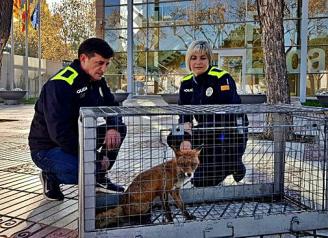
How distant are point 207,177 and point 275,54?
15.9 ft

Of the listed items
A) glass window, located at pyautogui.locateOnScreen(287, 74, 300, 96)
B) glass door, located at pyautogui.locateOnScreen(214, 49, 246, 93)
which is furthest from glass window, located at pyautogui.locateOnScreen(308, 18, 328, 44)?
glass door, located at pyautogui.locateOnScreen(214, 49, 246, 93)

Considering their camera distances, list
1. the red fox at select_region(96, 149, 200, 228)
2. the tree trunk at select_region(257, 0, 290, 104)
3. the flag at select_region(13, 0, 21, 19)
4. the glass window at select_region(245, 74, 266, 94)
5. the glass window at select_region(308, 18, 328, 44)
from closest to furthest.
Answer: the red fox at select_region(96, 149, 200, 228), the tree trunk at select_region(257, 0, 290, 104), the glass window at select_region(308, 18, 328, 44), the glass window at select_region(245, 74, 266, 94), the flag at select_region(13, 0, 21, 19)

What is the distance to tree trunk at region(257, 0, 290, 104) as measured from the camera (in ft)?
24.7

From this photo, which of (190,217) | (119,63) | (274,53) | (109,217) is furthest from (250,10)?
(109,217)

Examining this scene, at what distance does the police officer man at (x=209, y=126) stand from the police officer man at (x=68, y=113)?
0.58 meters

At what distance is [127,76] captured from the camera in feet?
71.4

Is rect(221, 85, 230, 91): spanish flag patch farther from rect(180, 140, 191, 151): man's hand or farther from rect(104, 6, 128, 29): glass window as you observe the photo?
rect(104, 6, 128, 29): glass window

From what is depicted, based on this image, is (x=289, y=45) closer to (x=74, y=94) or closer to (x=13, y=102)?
(x=13, y=102)

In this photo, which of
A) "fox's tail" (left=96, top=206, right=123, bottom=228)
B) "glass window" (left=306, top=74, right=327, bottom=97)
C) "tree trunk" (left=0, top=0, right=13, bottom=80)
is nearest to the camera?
"fox's tail" (left=96, top=206, right=123, bottom=228)

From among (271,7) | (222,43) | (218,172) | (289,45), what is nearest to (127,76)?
(222,43)

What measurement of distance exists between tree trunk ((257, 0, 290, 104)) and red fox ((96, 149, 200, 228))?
5.12m

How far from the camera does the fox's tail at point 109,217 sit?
2.64 meters

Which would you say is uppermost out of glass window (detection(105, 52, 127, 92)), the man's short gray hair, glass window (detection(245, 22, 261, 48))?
glass window (detection(245, 22, 261, 48))

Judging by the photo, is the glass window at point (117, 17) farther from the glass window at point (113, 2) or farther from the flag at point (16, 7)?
the flag at point (16, 7)
